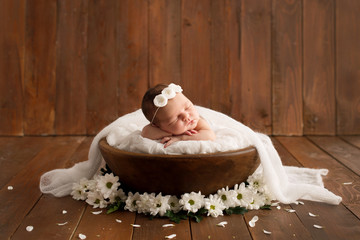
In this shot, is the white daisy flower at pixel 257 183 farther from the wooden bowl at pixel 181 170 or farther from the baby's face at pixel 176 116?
the baby's face at pixel 176 116

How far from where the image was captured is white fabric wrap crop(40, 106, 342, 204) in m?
1.50

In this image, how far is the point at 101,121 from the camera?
8.93 feet

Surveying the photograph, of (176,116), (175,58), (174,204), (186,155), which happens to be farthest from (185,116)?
(175,58)

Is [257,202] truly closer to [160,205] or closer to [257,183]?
[257,183]

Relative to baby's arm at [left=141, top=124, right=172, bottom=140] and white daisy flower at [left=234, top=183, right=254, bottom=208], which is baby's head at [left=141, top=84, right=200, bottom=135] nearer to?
baby's arm at [left=141, top=124, right=172, bottom=140]

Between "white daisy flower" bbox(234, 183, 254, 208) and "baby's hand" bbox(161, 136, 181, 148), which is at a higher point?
"baby's hand" bbox(161, 136, 181, 148)

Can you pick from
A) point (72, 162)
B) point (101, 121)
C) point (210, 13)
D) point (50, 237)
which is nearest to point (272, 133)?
point (210, 13)

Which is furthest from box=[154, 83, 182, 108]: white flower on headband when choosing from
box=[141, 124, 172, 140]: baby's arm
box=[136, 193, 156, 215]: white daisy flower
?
box=[136, 193, 156, 215]: white daisy flower

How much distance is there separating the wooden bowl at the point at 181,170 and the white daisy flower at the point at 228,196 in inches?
0.7

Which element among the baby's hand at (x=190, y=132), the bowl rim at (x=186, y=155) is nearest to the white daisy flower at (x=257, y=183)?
the bowl rim at (x=186, y=155)

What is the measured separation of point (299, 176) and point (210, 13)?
1.22 metres

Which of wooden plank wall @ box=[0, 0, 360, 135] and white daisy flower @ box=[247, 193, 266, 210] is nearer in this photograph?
white daisy flower @ box=[247, 193, 266, 210]

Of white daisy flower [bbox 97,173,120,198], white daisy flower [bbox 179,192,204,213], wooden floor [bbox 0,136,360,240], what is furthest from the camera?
white daisy flower [bbox 97,173,120,198]

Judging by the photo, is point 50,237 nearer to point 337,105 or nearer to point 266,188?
point 266,188
